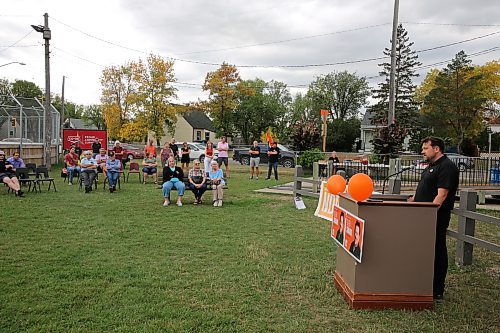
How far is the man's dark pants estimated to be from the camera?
4.72 metres

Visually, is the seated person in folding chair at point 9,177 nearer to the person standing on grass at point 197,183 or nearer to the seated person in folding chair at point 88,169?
the seated person in folding chair at point 88,169

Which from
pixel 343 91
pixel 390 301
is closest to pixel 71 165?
pixel 390 301

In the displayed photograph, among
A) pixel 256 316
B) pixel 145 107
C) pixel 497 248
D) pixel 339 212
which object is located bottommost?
pixel 256 316

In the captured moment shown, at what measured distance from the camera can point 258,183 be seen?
16.7 meters

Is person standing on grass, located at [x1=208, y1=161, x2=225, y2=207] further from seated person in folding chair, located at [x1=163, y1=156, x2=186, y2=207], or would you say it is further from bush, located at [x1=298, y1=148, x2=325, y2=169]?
bush, located at [x1=298, y1=148, x2=325, y2=169]

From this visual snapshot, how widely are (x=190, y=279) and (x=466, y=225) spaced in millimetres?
3836

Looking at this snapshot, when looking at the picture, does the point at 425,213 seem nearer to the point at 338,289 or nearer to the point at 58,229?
the point at 338,289

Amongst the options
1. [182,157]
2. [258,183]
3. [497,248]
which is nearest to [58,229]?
[497,248]

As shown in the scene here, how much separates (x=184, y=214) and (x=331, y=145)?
45.1 meters

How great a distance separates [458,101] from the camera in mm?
44750

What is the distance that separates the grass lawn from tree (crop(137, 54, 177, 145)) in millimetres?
33045

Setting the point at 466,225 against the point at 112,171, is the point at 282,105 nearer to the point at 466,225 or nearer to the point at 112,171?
the point at 112,171

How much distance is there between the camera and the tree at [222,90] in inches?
1906

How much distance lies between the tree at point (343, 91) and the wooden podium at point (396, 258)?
6729 centimetres
